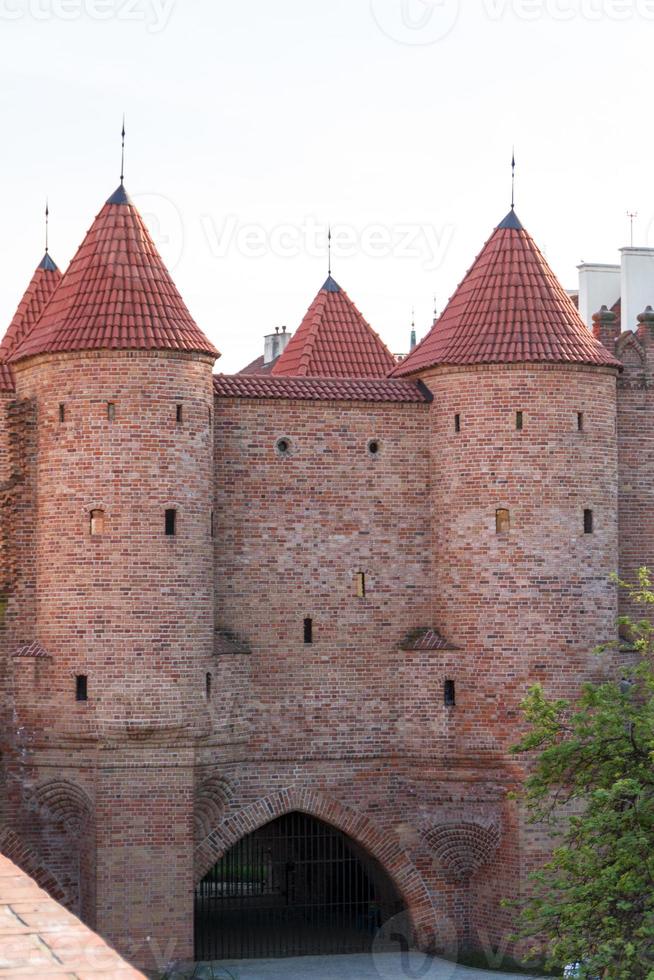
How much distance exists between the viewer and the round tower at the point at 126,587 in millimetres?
26109

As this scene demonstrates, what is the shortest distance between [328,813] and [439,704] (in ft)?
7.85

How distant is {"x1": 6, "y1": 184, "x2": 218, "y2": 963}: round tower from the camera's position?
85.7 feet

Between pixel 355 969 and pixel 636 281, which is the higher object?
pixel 636 281

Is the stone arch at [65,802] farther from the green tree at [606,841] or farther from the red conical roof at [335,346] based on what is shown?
the red conical roof at [335,346]

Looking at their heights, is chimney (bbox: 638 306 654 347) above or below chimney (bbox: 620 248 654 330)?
below

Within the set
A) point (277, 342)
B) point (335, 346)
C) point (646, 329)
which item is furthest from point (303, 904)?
point (277, 342)

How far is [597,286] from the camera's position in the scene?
137ft

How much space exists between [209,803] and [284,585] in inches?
137

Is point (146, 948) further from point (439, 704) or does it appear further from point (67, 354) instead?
point (67, 354)

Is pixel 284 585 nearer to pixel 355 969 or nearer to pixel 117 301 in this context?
pixel 117 301

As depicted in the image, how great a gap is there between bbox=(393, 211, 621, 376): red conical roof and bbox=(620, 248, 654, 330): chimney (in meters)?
10.6

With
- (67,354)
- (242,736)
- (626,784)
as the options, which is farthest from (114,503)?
(626,784)

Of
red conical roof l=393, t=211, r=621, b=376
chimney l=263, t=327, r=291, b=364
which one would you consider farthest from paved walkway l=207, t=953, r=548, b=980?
chimney l=263, t=327, r=291, b=364

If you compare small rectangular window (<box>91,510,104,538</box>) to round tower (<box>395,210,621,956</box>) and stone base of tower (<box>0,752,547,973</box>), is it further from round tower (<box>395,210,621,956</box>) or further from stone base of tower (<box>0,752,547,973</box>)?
round tower (<box>395,210,621,956</box>)
